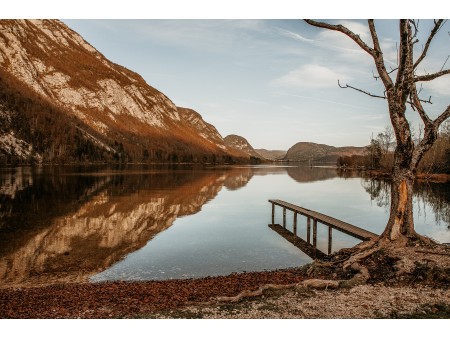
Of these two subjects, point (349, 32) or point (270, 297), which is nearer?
point (270, 297)

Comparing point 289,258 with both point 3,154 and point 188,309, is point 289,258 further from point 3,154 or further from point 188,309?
point 3,154

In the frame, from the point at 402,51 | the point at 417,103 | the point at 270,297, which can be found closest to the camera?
the point at 270,297

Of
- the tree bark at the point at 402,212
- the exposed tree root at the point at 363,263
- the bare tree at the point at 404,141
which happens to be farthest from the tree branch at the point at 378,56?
the exposed tree root at the point at 363,263

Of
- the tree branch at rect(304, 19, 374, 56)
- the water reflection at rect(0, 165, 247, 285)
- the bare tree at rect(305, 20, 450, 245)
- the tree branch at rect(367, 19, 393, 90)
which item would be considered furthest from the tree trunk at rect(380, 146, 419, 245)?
the water reflection at rect(0, 165, 247, 285)

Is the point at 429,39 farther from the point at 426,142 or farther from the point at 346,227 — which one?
the point at 346,227

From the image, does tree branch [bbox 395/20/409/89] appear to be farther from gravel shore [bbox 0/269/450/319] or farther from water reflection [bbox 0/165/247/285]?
water reflection [bbox 0/165/247/285]

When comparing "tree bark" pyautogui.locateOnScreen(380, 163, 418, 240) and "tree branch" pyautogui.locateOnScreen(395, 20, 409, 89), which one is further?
"tree bark" pyautogui.locateOnScreen(380, 163, 418, 240)

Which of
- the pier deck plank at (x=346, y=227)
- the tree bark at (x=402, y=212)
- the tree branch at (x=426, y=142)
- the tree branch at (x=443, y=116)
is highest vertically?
the tree branch at (x=443, y=116)

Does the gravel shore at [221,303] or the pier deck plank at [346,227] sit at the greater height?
the pier deck plank at [346,227]

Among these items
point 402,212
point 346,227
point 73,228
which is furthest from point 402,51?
point 73,228

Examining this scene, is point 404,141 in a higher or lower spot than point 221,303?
higher

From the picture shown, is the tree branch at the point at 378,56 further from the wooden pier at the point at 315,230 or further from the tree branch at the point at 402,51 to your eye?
the wooden pier at the point at 315,230

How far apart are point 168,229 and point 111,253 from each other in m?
6.02

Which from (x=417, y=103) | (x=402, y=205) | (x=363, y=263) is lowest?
(x=363, y=263)
